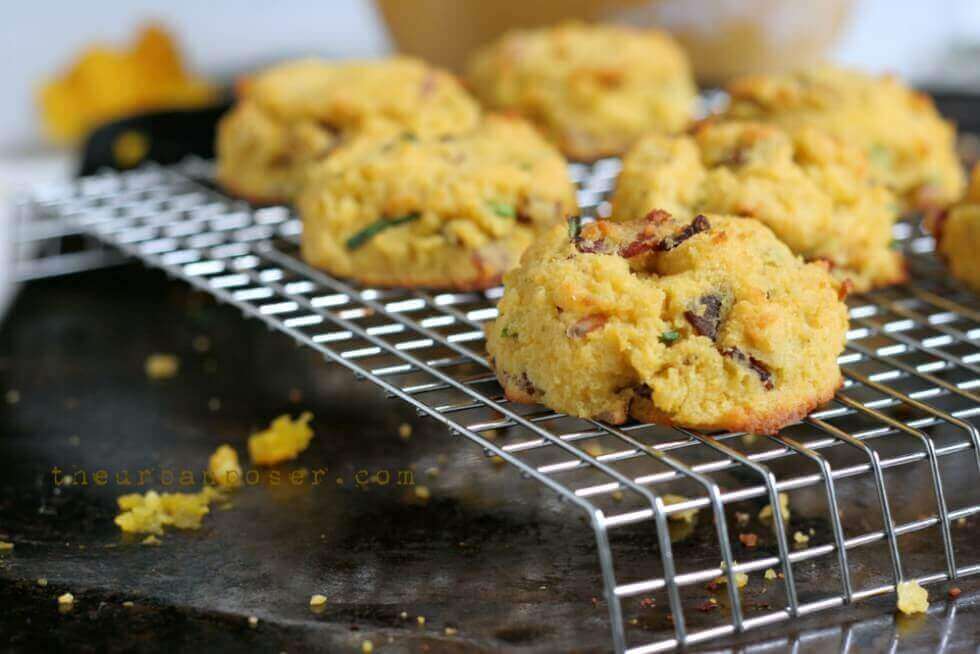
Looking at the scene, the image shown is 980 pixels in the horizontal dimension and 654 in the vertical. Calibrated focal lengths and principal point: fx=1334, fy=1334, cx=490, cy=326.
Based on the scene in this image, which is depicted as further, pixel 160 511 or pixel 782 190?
pixel 782 190

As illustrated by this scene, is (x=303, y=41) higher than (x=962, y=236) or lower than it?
higher

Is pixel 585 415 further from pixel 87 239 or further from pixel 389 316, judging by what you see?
pixel 87 239

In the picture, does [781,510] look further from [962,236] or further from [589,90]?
[589,90]

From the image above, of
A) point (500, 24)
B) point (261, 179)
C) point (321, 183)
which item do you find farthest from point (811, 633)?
point (500, 24)

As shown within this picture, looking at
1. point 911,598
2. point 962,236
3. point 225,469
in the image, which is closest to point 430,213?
point 225,469

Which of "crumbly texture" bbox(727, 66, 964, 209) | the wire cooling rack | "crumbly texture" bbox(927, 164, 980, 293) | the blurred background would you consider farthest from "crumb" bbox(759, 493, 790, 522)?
the blurred background

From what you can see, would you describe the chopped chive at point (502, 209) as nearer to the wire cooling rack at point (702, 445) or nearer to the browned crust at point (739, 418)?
the wire cooling rack at point (702, 445)
